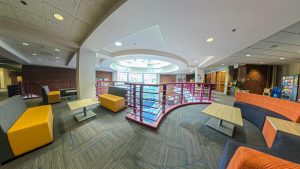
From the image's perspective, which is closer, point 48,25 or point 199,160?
point 199,160

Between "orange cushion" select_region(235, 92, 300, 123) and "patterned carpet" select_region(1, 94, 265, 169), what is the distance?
650mm

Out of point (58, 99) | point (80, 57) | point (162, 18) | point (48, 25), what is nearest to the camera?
point (162, 18)

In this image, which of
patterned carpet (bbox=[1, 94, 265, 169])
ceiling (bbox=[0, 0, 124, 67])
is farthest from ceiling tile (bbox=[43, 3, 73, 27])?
patterned carpet (bbox=[1, 94, 265, 169])

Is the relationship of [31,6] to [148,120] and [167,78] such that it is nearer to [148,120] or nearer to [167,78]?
[148,120]

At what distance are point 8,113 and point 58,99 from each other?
3347 millimetres

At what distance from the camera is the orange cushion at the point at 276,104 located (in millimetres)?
1787

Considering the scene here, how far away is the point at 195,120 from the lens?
2.63m

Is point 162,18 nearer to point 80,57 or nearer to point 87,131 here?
point 87,131

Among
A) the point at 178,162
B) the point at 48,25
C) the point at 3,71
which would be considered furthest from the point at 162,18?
the point at 3,71

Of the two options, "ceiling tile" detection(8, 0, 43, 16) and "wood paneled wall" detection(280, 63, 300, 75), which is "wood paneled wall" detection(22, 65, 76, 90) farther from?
"wood paneled wall" detection(280, 63, 300, 75)

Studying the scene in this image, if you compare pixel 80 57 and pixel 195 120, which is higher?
pixel 80 57

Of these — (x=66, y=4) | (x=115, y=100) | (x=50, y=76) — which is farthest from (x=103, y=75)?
(x=66, y=4)

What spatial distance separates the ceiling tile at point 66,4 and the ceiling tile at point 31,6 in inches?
9.3

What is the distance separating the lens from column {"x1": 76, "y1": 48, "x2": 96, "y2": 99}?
3.58m
